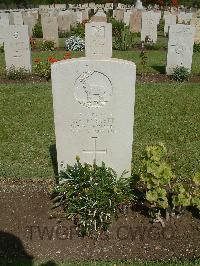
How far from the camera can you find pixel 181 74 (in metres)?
12.1

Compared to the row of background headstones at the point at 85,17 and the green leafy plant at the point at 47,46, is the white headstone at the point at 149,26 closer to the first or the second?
the row of background headstones at the point at 85,17

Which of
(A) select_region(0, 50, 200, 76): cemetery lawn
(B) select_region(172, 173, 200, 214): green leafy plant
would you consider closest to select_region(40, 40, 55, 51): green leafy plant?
(A) select_region(0, 50, 200, 76): cemetery lawn

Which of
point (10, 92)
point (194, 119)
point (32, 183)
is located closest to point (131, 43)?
point (10, 92)

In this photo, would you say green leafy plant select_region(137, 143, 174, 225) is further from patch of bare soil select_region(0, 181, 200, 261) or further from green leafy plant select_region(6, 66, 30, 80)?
green leafy plant select_region(6, 66, 30, 80)

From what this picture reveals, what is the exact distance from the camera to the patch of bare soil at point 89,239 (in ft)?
14.2

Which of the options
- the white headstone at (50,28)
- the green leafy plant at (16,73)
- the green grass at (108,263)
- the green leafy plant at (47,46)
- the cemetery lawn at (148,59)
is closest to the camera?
the green grass at (108,263)

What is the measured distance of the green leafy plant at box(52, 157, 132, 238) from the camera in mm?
4609

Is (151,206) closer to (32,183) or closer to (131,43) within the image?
(32,183)

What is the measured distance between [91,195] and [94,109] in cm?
111

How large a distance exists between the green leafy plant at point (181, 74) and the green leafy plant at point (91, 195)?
7.81 m

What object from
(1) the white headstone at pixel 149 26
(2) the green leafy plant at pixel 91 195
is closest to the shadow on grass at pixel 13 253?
(2) the green leafy plant at pixel 91 195

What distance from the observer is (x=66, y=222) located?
15.9 ft

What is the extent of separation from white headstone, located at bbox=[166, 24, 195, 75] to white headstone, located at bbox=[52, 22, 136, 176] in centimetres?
812

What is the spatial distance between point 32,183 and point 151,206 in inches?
82.3
